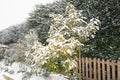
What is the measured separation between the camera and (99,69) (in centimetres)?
870

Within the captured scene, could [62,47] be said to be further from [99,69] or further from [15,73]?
[15,73]

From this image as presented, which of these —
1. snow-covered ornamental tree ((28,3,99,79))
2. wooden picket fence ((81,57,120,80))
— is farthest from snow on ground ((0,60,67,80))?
wooden picket fence ((81,57,120,80))

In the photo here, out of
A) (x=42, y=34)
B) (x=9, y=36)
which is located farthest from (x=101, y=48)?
(x=9, y=36)

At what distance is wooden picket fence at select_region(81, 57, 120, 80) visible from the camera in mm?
8133

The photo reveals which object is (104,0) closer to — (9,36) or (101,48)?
(101,48)

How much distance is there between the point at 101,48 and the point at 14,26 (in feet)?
27.6

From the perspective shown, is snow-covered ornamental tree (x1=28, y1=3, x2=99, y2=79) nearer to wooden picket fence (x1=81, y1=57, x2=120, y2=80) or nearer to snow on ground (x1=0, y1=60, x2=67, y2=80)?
wooden picket fence (x1=81, y1=57, x2=120, y2=80)

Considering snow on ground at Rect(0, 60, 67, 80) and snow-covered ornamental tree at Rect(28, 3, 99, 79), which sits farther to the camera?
snow on ground at Rect(0, 60, 67, 80)

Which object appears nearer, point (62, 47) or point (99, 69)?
point (62, 47)

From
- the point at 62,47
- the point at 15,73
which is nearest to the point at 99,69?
the point at 62,47

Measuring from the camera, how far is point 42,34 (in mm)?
13211

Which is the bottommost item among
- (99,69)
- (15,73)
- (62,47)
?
(15,73)

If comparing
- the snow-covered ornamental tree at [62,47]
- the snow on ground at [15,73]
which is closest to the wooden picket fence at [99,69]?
the snow-covered ornamental tree at [62,47]

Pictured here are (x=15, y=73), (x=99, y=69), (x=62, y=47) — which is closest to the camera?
(x=62, y=47)
